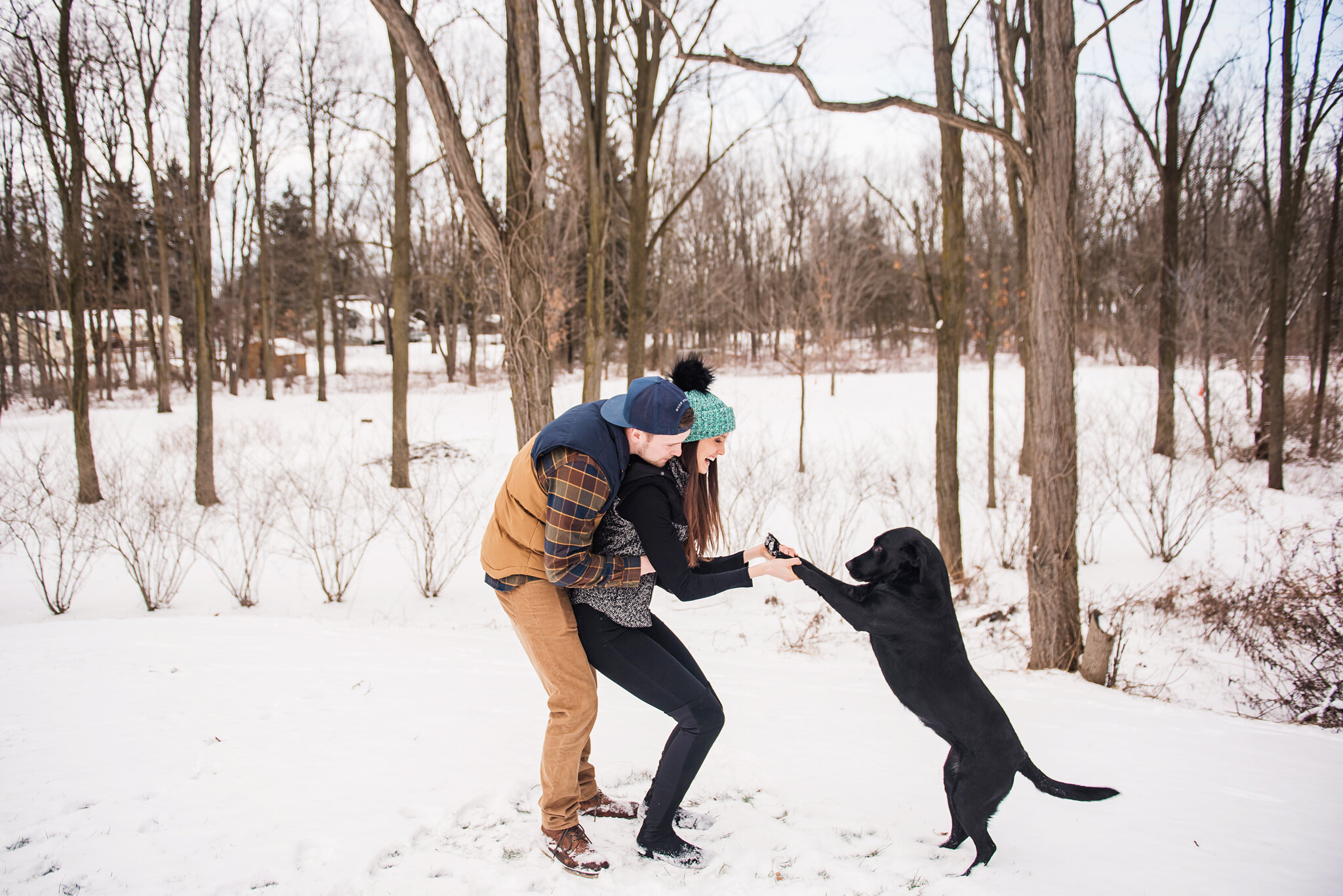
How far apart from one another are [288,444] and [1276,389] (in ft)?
62.9

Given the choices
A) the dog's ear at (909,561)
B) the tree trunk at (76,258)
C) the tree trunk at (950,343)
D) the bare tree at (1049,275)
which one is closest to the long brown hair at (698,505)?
the dog's ear at (909,561)

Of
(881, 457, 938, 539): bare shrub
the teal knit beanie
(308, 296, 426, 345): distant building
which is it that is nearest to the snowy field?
(881, 457, 938, 539): bare shrub

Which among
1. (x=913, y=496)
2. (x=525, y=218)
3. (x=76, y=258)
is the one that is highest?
(x=76, y=258)

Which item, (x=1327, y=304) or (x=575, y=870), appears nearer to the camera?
(x=575, y=870)

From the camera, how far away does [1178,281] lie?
46.1 ft

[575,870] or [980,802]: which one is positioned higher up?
[980,802]

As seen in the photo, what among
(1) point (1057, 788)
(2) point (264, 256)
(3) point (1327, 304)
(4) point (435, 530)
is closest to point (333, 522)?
(4) point (435, 530)

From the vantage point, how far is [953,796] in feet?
8.42

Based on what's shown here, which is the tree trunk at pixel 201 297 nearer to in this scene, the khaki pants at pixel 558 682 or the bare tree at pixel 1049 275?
the bare tree at pixel 1049 275

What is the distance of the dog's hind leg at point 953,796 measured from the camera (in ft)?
8.40

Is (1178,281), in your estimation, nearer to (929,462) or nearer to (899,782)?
(929,462)

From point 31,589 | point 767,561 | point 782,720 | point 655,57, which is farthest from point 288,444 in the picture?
point 767,561

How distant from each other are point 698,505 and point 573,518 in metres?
0.54

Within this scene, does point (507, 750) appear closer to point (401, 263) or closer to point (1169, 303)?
point (401, 263)
